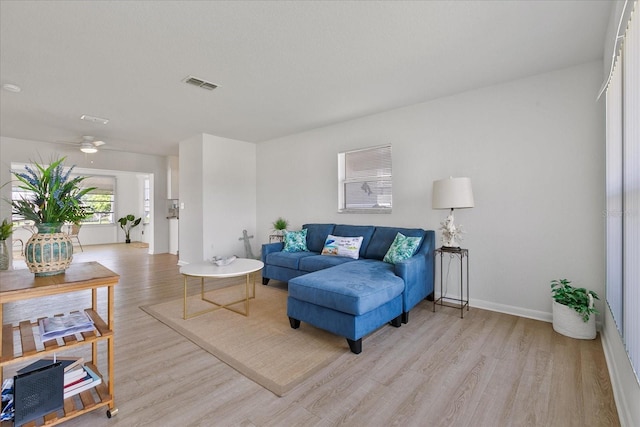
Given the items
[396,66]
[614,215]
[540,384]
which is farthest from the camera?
[396,66]

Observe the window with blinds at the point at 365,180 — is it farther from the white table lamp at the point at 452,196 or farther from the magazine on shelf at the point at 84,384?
the magazine on shelf at the point at 84,384

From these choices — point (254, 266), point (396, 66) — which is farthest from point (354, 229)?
point (396, 66)

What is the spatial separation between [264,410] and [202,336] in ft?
3.97

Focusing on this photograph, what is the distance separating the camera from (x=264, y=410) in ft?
5.61

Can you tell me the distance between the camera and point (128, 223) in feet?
33.5

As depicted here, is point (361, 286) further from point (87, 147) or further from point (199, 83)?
point (87, 147)

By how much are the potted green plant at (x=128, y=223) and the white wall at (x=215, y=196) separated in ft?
17.6

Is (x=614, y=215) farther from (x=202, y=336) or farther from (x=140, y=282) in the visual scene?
(x=140, y=282)

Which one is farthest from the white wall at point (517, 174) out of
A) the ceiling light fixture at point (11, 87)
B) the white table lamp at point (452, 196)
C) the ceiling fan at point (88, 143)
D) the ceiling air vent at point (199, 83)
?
the ceiling fan at point (88, 143)

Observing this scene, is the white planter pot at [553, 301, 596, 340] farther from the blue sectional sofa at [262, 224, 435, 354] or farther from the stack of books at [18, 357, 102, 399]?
the stack of books at [18, 357, 102, 399]

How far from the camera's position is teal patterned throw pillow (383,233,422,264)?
3301 millimetres

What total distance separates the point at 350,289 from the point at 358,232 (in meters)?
1.82

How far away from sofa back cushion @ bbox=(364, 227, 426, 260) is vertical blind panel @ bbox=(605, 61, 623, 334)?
1.72 m

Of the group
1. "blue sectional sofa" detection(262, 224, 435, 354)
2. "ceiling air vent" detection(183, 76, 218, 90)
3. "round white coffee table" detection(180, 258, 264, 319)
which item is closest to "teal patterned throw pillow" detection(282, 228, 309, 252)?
"blue sectional sofa" detection(262, 224, 435, 354)
